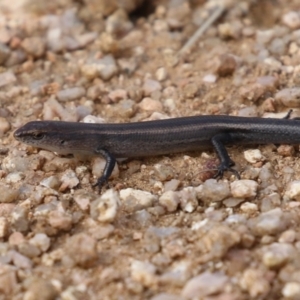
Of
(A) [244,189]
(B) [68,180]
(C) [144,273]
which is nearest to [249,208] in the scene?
(A) [244,189]

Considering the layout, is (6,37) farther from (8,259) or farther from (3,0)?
(8,259)

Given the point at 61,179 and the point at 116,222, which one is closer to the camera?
the point at 116,222

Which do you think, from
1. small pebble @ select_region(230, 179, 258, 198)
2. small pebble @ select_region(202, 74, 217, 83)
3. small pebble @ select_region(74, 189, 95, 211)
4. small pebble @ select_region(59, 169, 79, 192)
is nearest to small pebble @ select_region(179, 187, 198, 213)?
small pebble @ select_region(230, 179, 258, 198)

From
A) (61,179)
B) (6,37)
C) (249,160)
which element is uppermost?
(6,37)

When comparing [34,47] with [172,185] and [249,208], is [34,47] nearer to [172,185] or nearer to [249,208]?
[172,185]

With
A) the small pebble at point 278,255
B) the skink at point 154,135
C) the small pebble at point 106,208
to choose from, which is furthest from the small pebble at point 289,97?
the small pebble at point 106,208

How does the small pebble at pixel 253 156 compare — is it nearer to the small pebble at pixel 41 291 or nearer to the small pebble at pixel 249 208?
the small pebble at pixel 249 208

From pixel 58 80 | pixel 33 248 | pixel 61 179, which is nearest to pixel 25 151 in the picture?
pixel 61 179
